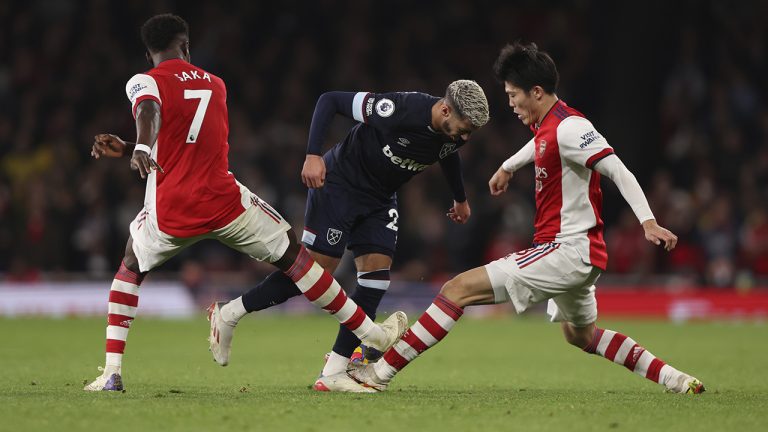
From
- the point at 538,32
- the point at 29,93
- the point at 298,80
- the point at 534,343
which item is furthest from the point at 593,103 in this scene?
the point at 29,93

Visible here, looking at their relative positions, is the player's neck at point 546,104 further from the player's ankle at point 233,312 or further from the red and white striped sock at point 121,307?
the red and white striped sock at point 121,307

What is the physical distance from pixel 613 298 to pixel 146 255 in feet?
36.7

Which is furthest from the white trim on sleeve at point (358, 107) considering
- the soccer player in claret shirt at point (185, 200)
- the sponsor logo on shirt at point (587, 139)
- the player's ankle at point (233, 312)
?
the sponsor logo on shirt at point (587, 139)

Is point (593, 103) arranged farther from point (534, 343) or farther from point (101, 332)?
point (101, 332)

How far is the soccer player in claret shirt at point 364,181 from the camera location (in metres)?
7.43

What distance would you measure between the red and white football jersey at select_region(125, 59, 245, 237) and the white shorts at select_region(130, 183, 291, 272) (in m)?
0.07

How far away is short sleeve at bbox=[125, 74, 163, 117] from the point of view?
22.0 feet

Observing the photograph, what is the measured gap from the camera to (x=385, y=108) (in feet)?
24.6

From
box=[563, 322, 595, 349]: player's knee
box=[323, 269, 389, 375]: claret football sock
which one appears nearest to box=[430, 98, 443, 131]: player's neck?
box=[323, 269, 389, 375]: claret football sock

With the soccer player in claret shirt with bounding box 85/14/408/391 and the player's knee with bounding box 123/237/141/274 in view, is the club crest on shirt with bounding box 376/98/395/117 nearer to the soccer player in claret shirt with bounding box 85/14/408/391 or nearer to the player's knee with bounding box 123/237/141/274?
the soccer player in claret shirt with bounding box 85/14/408/391

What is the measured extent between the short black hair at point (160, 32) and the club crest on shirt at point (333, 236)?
161 cm

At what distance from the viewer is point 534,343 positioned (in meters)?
12.8

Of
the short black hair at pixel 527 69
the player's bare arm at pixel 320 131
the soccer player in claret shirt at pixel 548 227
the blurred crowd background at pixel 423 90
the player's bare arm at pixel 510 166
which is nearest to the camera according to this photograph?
the soccer player in claret shirt at pixel 548 227

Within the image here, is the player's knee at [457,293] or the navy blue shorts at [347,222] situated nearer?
the player's knee at [457,293]
